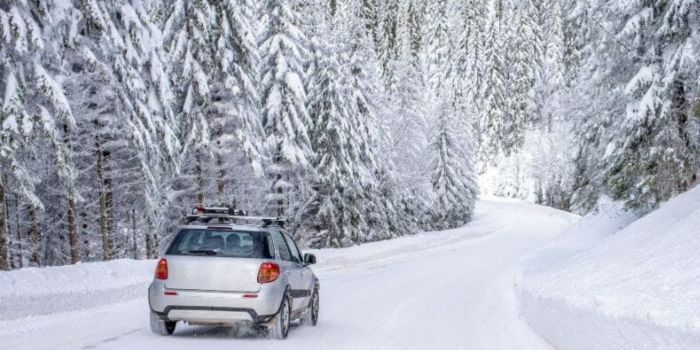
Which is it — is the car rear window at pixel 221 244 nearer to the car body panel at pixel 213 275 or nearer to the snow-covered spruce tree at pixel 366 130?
the car body panel at pixel 213 275

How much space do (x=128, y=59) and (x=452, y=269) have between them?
12.9 meters

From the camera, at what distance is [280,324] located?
11070 mm

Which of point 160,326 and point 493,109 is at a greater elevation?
point 493,109

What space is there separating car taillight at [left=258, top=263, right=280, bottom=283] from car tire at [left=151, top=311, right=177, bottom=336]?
5.15 feet

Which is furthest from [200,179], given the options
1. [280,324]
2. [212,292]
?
[212,292]

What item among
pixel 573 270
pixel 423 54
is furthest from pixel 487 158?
pixel 573 270

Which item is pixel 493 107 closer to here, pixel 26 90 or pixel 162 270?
pixel 26 90

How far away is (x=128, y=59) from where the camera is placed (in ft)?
78.5

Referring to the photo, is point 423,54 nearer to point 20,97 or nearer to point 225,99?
point 225,99

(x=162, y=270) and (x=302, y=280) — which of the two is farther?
(x=302, y=280)

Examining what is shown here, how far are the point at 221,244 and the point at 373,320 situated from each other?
12.4 feet

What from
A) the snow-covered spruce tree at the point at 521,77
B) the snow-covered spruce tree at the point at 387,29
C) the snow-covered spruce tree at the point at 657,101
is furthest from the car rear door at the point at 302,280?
the snow-covered spruce tree at the point at 387,29

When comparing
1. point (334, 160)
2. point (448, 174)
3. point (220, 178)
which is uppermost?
point (334, 160)

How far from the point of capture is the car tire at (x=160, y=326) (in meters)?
11.0
